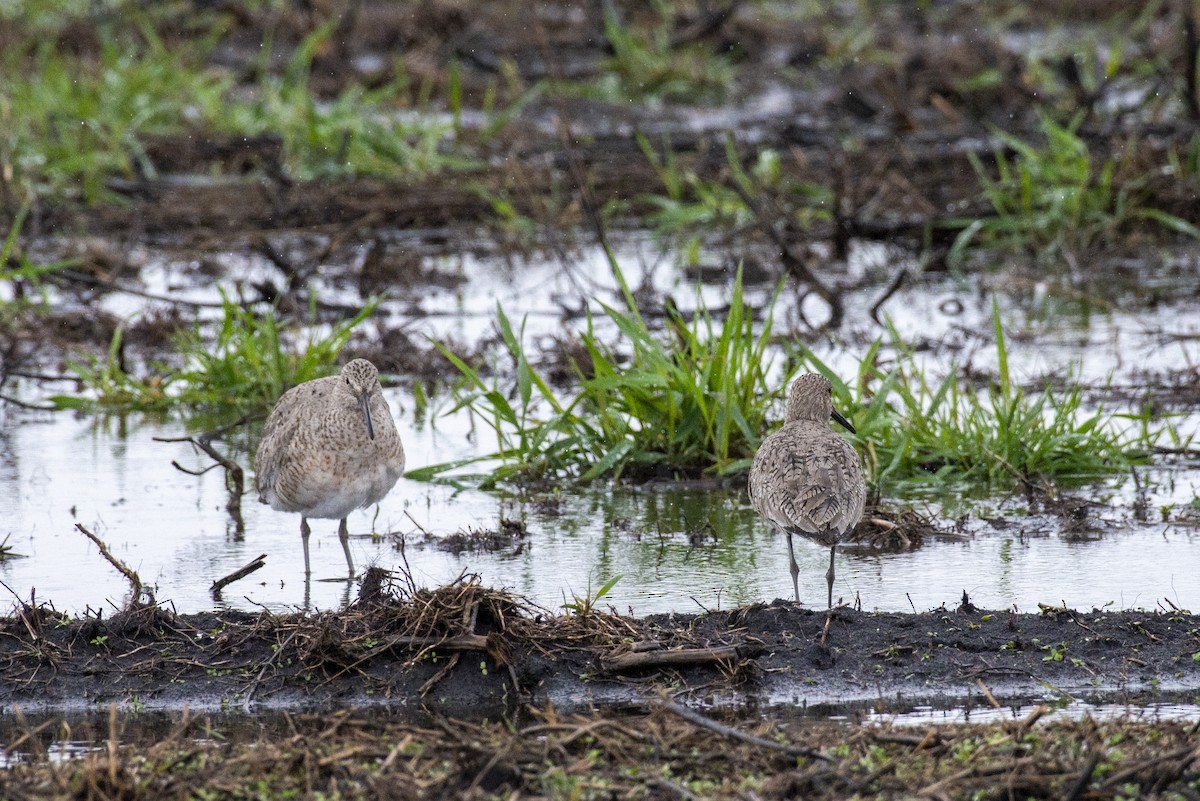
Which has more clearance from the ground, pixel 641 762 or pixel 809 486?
pixel 809 486

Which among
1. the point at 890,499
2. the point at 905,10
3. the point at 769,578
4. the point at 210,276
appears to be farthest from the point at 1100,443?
the point at 905,10

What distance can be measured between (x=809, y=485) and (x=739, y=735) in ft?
5.42

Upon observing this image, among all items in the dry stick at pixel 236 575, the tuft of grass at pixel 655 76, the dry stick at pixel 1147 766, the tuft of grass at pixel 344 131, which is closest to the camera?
the dry stick at pixel 1147 766

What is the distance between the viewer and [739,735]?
4.73 m

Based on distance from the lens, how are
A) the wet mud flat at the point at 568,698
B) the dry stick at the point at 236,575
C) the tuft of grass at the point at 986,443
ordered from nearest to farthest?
the wet mud flat at the point at 568,698, the dry stick at the point at 236,575, the tuft of grass at the point at 986,443

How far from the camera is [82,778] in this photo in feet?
14.9

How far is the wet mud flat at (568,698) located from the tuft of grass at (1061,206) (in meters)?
7.13

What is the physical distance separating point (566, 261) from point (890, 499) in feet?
10.4

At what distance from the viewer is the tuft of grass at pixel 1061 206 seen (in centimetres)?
1259

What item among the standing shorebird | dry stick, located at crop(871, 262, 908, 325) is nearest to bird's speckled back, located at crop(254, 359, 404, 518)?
the standing shorebird

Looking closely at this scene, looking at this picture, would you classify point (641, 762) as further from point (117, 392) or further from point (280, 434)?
point (117, 392)

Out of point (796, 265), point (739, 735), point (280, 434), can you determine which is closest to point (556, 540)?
point (280, 434)

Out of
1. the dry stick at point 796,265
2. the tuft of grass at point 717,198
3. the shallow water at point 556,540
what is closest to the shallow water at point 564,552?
the shallow water at point 556,540

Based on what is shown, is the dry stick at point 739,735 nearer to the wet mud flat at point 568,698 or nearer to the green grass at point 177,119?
the wet mud flat at point 568,698
